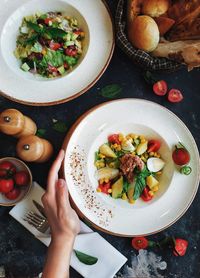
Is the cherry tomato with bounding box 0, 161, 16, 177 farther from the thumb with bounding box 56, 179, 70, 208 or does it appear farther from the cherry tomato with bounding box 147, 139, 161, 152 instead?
the cherry tomato with bounding box 147, 139, 161, 152

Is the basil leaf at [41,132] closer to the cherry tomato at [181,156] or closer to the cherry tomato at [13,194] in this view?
the cherry tomato at [13,194]

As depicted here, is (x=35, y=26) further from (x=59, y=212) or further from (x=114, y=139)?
(x=59, y=212)

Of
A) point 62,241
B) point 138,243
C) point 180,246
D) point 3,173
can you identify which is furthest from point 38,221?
point 180,246

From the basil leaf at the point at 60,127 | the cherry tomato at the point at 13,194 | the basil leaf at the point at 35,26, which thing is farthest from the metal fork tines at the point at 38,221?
the basil leaf at the point at 35,26

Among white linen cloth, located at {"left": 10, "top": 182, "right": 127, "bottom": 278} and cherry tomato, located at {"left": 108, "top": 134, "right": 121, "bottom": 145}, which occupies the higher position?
cherry tomato, located at {"left": 108, "top": 134, "right": 121, "bottom": 145}

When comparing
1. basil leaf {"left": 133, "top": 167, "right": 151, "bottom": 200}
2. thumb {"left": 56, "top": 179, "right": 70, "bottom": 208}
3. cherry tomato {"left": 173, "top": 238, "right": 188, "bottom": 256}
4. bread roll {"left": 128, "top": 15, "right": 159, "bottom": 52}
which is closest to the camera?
thumb {"left": 56, "top": 179, "right": 70, "bottom": 208}

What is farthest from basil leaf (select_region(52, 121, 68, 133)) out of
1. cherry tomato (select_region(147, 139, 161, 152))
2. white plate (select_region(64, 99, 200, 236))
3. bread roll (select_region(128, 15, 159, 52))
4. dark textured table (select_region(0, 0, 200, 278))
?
bread roll (select_region(128, 15, 159, 52))

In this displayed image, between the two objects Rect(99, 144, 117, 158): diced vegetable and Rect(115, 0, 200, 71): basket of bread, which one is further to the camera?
Rect(99, 144, 117, 158): diced vegetable
